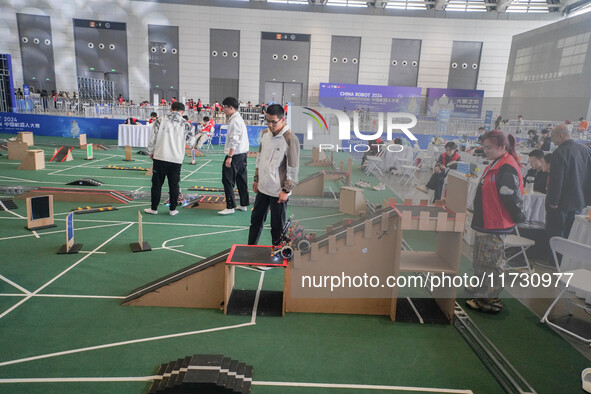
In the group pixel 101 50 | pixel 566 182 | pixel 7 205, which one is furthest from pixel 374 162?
pixel 101 50

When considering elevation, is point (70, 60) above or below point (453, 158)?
above

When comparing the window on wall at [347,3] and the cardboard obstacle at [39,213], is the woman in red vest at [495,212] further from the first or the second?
the window on wall at [347,3]

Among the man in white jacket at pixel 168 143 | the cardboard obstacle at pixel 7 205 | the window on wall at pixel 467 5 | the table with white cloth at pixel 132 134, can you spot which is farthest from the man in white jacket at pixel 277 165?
the window on wall at pixel 467 5

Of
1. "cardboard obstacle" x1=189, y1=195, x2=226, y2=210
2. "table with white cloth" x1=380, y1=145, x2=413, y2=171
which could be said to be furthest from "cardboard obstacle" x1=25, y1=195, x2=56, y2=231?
"table with white cloth" x1=380, y1=145, x2=413, y2=171

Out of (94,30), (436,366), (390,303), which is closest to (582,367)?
Answer: (436,366)

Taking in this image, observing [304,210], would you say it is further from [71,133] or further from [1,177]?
[71,133]

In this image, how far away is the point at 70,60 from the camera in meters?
25.8

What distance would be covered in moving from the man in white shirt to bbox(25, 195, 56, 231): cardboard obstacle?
9.24 feet

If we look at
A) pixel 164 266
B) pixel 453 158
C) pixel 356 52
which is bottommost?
pixel 164 266

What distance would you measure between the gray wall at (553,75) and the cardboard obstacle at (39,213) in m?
6.68

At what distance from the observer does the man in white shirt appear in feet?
22.3

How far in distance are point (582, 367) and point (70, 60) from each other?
2974 centimetres

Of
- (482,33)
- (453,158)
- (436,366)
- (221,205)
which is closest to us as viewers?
(436,366)

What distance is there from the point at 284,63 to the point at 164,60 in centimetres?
781
